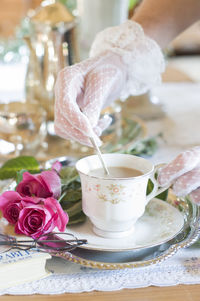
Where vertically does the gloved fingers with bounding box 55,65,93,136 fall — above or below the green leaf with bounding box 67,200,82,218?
above

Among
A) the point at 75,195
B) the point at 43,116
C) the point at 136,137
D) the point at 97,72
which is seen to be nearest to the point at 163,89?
the point at 136,137

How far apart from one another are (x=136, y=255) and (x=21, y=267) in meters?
0.13

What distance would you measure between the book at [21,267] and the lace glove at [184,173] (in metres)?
0.16

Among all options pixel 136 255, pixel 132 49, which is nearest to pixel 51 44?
pixel 132 49

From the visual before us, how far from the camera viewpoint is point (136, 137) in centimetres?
97

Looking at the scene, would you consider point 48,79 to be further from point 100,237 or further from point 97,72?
point 100,237

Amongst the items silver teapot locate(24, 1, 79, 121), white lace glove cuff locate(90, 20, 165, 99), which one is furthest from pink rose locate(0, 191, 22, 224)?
silver teapot locate(24, 1, 79, 121)

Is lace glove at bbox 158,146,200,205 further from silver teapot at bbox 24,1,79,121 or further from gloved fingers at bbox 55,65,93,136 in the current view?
silver teapot at bbox 24,1,79,121

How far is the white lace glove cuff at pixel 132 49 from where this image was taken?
2.50 ft

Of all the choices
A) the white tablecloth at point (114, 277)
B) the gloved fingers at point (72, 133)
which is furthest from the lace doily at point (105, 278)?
the gloved fingers at point (72, 133)

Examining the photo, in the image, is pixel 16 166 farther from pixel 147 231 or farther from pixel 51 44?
pixel 51 44

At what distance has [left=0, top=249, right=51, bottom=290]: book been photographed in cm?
44

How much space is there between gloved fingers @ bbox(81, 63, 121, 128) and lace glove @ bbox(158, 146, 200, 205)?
14cm

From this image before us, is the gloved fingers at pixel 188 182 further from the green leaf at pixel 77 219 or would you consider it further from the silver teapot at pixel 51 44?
the silver teapot at pixel 51 44
